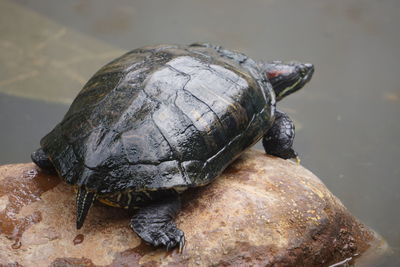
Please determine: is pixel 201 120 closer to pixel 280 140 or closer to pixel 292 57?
pixel 280 140

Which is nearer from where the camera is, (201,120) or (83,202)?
(83,202)

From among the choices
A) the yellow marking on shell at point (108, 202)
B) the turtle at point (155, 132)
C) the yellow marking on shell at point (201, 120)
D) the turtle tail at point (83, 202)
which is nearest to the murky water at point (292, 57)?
the turtle at point (155, 132)

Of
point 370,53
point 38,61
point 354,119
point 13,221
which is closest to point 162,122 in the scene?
point 13,221

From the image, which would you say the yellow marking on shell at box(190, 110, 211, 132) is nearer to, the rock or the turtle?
the turtle

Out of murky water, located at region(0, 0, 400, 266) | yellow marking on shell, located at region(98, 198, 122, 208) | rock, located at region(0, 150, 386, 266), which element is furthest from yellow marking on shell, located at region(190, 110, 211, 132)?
murky water, located at region(0, 0, 400, 266)

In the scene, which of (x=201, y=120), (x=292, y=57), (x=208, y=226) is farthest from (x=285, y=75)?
(x=292, y=57)

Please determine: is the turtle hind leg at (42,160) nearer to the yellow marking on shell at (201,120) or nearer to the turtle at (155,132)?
the turtle at (155,132)

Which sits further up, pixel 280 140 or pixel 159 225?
pixel 280 140
